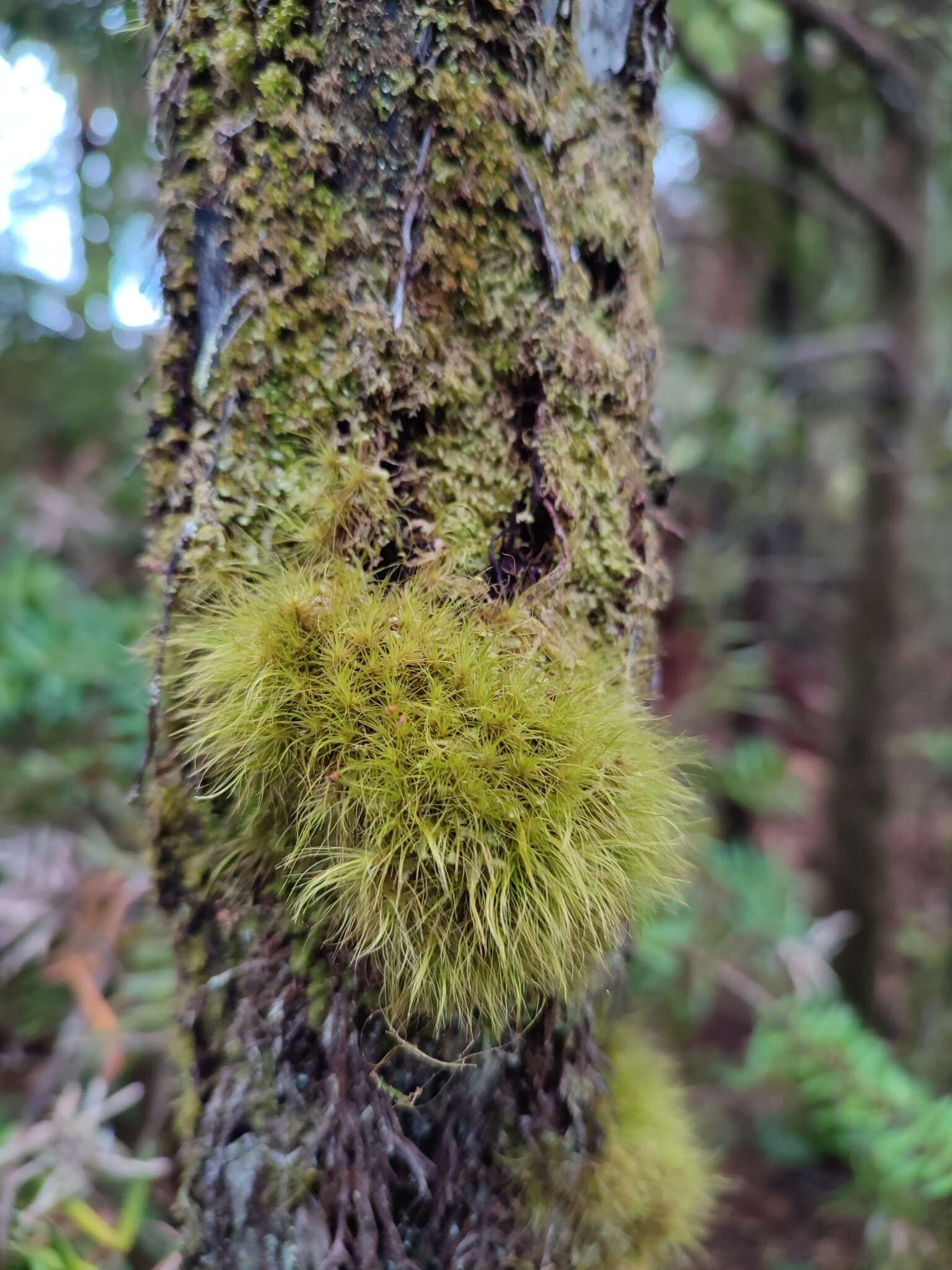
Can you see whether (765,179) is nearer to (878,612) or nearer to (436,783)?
(878,612)

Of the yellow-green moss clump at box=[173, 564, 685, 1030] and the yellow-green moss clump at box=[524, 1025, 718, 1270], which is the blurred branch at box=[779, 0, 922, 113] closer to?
the yellow-green moss clump at box=[173, 564, 685, 1030]

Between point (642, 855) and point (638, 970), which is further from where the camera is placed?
point (638, 970)

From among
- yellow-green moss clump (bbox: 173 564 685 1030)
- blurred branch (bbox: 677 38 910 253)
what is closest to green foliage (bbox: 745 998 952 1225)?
yellow-green moss clump (bbox: 173 564 685 1030)

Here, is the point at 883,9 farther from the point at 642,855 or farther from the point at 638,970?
the point at 638,970

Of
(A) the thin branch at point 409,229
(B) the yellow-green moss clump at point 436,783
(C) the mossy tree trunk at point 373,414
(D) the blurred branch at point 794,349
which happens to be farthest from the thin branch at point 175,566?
(D) the blurred branch at point 794,349

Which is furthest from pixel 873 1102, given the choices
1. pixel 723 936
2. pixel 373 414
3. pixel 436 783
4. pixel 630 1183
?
pixel 373 414

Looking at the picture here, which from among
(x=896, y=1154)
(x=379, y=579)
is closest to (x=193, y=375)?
(x=379, y=579)
